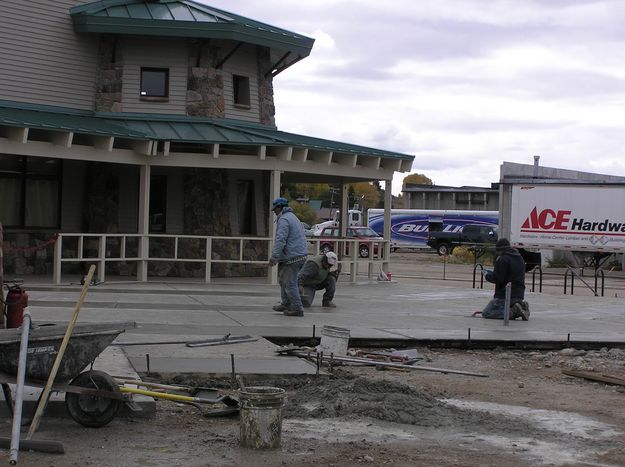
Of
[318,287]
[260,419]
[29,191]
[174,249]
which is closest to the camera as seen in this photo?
[260,419]

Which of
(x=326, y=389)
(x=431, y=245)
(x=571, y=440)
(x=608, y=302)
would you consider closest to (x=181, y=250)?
(x=608, y=302)

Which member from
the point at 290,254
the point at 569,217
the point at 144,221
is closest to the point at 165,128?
the point at 144,221

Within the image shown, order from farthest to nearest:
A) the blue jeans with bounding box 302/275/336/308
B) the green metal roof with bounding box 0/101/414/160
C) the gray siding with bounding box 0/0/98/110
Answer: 1. the gray siding with bounding box 0/0/98/110
2. the green metal roof with bounding box 0/101/414/160
3. the blue jeans with bounding box 302/275/336/308

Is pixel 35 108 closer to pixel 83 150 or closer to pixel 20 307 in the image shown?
pixel 83 150

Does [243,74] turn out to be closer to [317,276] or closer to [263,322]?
[317,276]

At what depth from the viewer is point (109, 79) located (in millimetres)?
24203

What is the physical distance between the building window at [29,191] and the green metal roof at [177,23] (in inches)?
142

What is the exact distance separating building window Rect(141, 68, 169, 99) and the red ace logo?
22.9 m

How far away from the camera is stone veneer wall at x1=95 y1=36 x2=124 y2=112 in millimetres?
24156

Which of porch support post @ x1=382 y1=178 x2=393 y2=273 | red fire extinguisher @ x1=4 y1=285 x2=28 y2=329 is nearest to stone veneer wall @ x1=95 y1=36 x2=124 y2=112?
porch support post @ x1=382 y1=178 x2=393 y2=273

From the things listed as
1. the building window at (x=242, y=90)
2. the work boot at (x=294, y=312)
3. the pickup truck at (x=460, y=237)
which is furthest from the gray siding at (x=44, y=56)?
the pickup truck at (x=460, y=237)

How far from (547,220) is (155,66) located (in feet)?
77.5

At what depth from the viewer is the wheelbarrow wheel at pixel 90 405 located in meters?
7.51

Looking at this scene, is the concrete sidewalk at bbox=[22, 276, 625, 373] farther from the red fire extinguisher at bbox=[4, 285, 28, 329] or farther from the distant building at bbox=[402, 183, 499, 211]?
the distant building at bbox=[402, 183, 499, 211]
